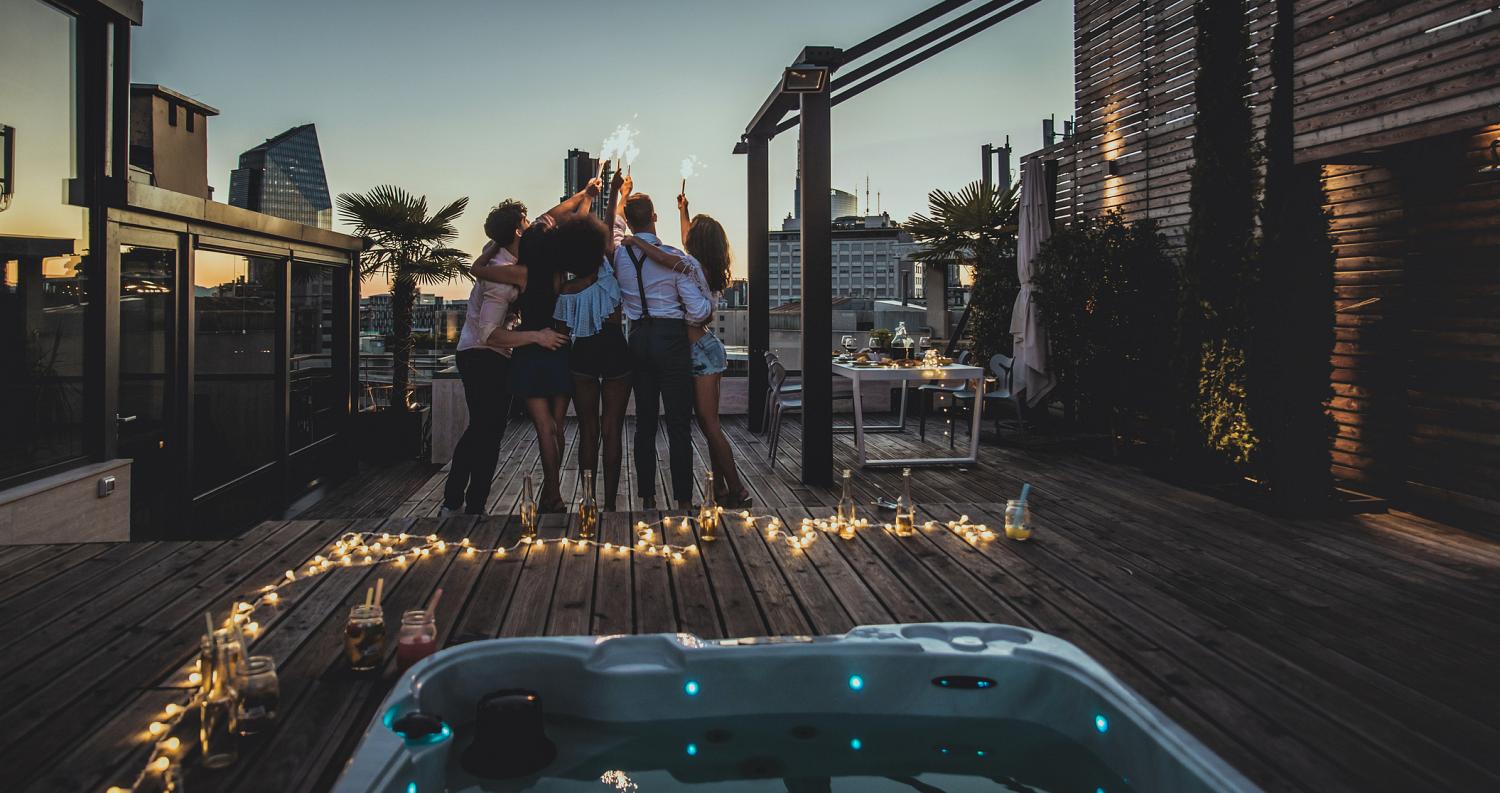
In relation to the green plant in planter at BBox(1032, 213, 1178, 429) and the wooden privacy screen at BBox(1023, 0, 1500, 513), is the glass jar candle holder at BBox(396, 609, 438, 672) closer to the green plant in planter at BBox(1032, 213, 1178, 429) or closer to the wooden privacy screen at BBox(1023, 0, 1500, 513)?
the wooden privacy screen at BBox(1023, 0, 1500, 513)

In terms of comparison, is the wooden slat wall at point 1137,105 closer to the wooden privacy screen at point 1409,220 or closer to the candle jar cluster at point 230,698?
the wooden privacy screen at point 1409,220

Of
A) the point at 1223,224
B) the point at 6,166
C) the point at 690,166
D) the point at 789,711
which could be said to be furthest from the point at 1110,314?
the point at 6,166

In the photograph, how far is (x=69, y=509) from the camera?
3.72m

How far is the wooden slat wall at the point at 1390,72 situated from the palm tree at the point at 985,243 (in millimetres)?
3565

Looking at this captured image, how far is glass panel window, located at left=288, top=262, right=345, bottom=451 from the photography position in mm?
6457

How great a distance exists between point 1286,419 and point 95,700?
556 centimetres

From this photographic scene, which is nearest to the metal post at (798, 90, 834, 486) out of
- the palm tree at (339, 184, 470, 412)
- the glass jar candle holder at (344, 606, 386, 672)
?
the glass jar candle holder at (344, 606, 386, 672)

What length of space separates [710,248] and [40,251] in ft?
9.70

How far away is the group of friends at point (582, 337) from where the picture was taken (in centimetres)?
409

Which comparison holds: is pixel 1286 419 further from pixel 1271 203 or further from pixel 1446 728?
pixel 1446 728

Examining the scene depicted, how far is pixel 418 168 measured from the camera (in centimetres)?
1216

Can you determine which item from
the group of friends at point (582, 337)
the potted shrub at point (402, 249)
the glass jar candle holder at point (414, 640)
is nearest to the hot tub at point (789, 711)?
the glass jar candle holder at point (414, 640)

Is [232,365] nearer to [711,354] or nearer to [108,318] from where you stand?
[108,318]

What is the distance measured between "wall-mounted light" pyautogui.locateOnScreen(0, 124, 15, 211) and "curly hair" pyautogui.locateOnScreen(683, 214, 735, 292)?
2.91m
